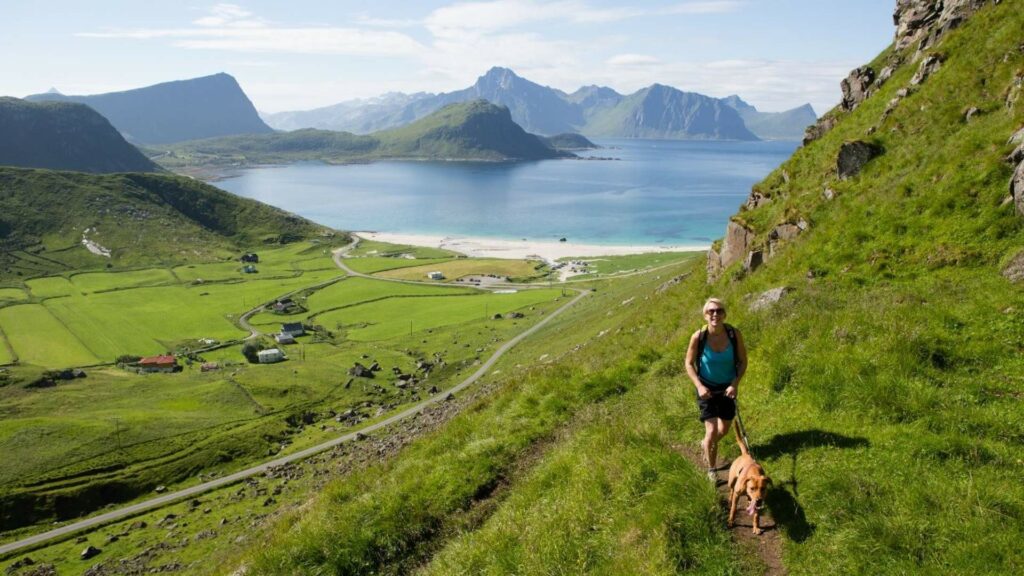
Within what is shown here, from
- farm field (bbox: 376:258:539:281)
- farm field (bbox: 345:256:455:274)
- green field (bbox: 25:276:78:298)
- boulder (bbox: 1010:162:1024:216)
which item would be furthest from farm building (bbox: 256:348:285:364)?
boulder (bbox: 1010:162:1024:216)

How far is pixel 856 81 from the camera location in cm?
3634

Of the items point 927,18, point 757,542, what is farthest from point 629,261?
point 757,542

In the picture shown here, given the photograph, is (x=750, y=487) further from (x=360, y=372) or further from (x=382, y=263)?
(x=382, y=263)

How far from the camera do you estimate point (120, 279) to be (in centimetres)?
16700

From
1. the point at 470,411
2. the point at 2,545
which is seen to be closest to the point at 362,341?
the point at 2,545

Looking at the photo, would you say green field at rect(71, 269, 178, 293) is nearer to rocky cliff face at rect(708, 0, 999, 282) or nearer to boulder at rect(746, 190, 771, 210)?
boulder at rect(746, 190, 771, 210)

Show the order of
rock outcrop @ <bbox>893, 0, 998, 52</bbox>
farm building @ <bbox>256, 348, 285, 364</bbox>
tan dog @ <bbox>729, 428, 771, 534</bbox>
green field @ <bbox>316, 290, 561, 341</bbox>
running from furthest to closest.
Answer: green field @ <bbox>316, 290, 561, 341</bbox> < farm building @ <bbox>256, 348, 285, 364</bbox> < rock outcrop @ <bbox>893, 0, 998, 52</bbox> < tan dog @ <bbox>729, 428, 771, 534</bbox>

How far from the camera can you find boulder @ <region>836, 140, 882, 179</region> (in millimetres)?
25163

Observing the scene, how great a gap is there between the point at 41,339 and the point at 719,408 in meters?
142

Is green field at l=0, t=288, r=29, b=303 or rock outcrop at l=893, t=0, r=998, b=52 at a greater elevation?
rock outcrop at l=893, t=0, r=998, b=52

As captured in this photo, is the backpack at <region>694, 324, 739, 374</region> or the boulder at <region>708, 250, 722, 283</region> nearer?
the backpack at <region>694, 324, 739, 374</region>

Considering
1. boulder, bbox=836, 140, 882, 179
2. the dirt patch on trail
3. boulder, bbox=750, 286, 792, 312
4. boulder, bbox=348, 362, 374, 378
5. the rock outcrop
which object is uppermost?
the rock outcrop

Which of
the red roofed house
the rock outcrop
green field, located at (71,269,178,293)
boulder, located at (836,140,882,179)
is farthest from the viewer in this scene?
green field, located at (71,269,178,293)

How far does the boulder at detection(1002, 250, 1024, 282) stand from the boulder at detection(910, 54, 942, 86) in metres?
16.9
